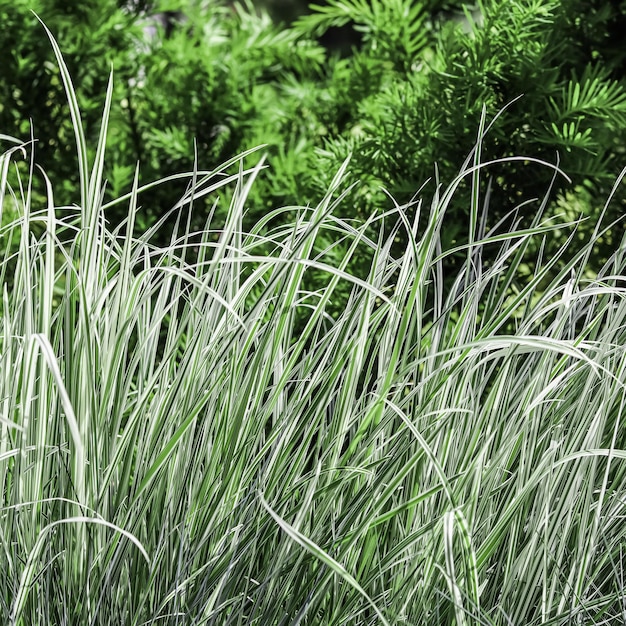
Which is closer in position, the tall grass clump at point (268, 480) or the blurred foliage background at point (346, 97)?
the tall grass clump at point (268, 480)

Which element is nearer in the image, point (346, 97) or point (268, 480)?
point (268, 480)

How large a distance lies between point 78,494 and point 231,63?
1.70 metres

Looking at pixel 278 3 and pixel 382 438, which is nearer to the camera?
pixel 382 438

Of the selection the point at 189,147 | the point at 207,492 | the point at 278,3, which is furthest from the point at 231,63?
the point at 278,3

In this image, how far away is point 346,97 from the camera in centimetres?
219

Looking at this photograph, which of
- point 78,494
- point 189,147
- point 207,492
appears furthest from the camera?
point 189,147

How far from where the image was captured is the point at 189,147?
222cm

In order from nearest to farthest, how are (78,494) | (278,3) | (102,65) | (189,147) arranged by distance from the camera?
(78,494)
(189,147)
(102,65)
(278,3)

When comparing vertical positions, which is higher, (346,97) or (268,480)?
(346,97)

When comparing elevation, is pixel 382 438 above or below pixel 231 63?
below

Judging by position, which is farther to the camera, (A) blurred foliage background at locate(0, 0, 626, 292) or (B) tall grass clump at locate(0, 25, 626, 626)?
(A) blurred foliage background at locate(0, 0, 626, 292)

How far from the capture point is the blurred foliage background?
1.64 meters

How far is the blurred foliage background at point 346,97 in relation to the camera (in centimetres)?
164

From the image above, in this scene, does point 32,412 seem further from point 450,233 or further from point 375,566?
point 450,233
